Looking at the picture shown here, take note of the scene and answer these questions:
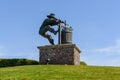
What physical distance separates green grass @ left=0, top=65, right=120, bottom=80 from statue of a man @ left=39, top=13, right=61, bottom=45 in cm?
650

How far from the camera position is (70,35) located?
3506cm

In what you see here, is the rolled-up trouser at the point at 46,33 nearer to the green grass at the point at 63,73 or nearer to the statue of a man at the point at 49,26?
the statue of a man at the point at 49,26

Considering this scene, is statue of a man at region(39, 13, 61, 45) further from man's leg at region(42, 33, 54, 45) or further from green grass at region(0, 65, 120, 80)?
green grass at region(0, 65, 120, 80)

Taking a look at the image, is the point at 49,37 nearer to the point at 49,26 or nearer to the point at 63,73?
the point at 49,26

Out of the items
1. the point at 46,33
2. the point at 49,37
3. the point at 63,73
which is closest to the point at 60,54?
the point at 49,37

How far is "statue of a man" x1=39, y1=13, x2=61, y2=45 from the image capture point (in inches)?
1368

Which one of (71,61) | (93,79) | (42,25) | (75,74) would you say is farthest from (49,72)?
(42,25)

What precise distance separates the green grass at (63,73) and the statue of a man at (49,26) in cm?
650

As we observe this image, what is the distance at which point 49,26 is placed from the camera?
3488 cm

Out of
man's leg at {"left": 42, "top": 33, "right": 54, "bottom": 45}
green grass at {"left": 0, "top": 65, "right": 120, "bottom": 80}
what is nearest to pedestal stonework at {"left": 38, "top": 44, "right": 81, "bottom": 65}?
man's leg at {"left": 42, "top": 33, "right": 54, "bottom": 45}

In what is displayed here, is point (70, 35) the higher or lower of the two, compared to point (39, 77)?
higher

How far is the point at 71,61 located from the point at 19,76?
331 inches

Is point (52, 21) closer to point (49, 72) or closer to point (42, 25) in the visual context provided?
point (42, 25)

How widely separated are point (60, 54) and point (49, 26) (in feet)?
8.98
